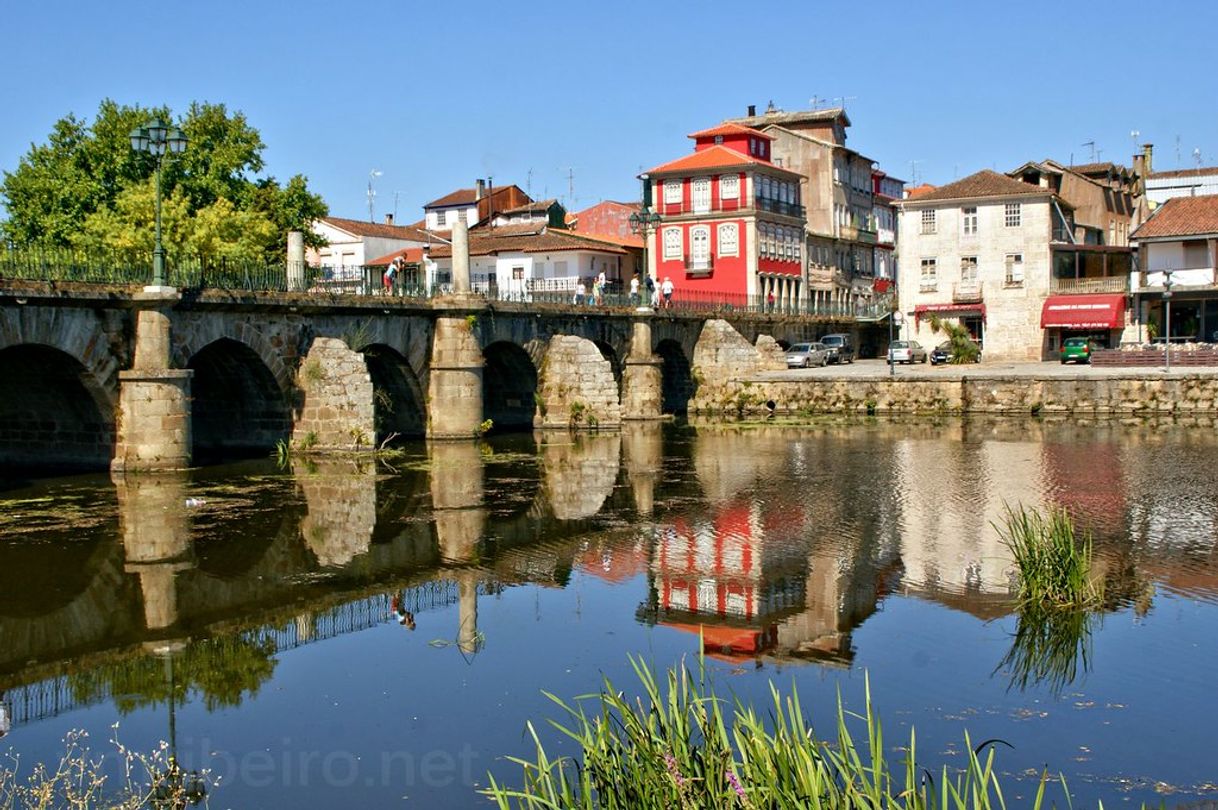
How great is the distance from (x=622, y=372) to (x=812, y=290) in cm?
3127

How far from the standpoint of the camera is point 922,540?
82.3ft

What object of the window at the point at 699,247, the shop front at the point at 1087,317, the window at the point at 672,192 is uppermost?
the window at the point at 672,192

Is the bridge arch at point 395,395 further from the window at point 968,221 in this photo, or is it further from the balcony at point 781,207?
the window at point 968,221

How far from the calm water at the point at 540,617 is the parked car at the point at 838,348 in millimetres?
38329

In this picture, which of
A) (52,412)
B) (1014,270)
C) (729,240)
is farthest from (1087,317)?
(52,412)

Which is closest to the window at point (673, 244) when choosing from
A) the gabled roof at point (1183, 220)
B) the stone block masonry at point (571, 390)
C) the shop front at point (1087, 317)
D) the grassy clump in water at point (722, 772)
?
the shop front at point (1087, 317)

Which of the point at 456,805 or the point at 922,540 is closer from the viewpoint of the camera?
the point at 456,805

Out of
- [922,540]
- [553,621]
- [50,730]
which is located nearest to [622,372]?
[922,540]

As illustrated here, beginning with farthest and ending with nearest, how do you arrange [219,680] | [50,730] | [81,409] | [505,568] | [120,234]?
[120,234], [81,409], [505,568], [219,680], [50,730]

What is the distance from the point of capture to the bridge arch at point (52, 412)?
34.4 metres

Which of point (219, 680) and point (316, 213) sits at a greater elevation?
point (316, 213)

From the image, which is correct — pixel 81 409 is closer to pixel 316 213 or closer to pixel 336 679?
pixel 336 679

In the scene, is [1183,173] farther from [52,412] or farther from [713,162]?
[52,412]

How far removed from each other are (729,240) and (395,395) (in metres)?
35.3
